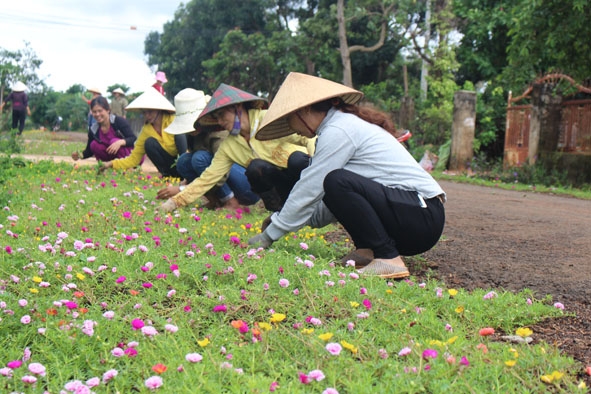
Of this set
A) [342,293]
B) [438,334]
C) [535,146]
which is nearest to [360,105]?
[342,293]

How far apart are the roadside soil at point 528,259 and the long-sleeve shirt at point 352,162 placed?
587 millimetres

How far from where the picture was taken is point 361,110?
3.81 m

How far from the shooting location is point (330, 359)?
2.34 metres

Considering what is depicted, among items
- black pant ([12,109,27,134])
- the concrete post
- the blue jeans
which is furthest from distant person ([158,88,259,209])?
black pant ([12,109,27,134])

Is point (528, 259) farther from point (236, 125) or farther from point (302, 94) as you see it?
point (236, 125)

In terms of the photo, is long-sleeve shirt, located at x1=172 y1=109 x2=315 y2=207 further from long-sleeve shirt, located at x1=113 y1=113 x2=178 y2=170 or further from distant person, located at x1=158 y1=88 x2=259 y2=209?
long-sleeve shirt, located at x1=113 y1=113 x2=178 y2=170

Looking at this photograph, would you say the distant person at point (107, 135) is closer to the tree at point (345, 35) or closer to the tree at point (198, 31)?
the tree at point (345, 35)

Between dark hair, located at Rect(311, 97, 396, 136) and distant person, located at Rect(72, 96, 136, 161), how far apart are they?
16.2 feet

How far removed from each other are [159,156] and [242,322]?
4.76 metres

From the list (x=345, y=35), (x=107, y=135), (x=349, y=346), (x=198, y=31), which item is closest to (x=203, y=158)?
(x=107, y=135)

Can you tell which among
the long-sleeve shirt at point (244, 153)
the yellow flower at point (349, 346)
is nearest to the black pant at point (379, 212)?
the yellow flower at point (349, 346)

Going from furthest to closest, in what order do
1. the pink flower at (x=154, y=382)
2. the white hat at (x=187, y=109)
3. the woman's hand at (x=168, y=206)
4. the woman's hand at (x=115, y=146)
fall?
the woman's hand at (x=115, y=146)
the white hat at (x=187, y=109)
the woman's hand at (x=168, y=206)
the pink flower at (x=154, y=382)

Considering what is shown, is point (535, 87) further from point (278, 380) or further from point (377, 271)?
point (278, 380)

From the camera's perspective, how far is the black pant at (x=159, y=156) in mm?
6941
